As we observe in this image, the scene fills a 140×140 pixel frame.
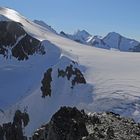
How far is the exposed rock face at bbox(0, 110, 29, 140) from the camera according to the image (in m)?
138

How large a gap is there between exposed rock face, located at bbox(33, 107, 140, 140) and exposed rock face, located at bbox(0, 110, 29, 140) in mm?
98475

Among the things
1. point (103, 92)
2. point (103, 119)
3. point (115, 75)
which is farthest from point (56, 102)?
point (103, 119)

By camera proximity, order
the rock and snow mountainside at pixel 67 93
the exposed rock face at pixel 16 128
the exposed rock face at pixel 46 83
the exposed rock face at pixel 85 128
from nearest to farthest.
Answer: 1. the exposed rock face at pixel 85 128
2. the exposed rock face at pixel 16 128
3. the rock and snow mountainside at pixel 67 93
4. the exposed rock face at pixel 46 83

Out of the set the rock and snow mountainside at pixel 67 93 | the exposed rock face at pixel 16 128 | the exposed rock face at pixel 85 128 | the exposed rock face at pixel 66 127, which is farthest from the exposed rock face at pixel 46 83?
the exposed rock face at pixel 66 127

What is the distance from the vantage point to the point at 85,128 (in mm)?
31844

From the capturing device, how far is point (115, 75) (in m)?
196

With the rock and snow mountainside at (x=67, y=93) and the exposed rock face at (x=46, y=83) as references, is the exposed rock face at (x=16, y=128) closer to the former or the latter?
the rock and snow mountainside at (x=67, y=93)

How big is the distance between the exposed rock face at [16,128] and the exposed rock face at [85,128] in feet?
323

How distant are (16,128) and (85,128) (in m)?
121

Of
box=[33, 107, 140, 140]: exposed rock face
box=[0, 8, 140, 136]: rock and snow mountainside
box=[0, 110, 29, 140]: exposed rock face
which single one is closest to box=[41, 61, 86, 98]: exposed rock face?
box=[0, 8, 140, 136]: rock and snow mountainside

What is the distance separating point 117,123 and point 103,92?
13767 cm

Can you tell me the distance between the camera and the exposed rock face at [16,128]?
138 metres

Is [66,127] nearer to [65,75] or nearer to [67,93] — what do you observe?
[67,93]

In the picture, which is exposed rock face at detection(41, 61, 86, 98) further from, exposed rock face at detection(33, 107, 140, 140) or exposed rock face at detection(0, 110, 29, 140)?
exposed rock face at detection(33, 107, 140, 140)
